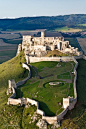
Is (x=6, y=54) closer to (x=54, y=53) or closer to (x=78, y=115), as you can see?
(x=54, y=53)

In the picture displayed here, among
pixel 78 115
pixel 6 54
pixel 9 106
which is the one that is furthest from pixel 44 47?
pixel 6 54

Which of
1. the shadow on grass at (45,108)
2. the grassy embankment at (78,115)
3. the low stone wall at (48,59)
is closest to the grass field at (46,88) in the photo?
the shadow on grass at (45,108)

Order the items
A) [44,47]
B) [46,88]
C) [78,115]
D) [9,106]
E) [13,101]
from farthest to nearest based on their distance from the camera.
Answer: [44,47] < [46,88] < [13,101] < [9,106] < [78,115]

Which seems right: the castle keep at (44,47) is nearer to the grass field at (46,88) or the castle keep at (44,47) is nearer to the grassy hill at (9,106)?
the grassy hill at (9,106)

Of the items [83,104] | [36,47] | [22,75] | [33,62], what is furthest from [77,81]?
[36,47]

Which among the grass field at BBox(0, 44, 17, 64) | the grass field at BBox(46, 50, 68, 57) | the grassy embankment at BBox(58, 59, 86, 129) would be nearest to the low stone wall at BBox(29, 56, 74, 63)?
the grass field at BBox(46, 50, 68, 57)

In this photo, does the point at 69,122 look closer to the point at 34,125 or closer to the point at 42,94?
the point at 34,125

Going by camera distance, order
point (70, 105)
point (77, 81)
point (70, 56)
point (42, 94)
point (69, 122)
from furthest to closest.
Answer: point (70, 56) < point (77, 81) < point (42, 94) < point (70, 105) < point (69, 122)

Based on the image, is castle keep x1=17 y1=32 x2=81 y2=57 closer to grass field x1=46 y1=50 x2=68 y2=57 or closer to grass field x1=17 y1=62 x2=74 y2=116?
grass field x1=46 y1=50 x2=68 y2=57
